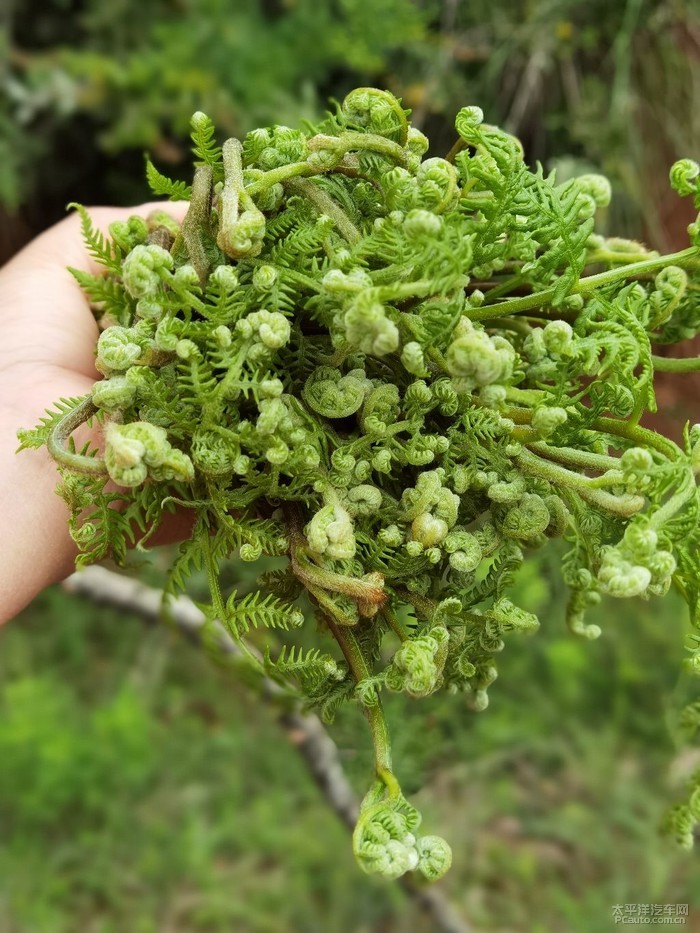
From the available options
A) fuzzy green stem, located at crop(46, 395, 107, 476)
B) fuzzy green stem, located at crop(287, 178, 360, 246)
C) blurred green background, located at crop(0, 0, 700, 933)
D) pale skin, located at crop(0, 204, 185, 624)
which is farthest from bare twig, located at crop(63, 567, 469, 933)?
fuzzy green stem, located at crop(287, 178, 360, 246)

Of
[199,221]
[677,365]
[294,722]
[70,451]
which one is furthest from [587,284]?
[294,722]

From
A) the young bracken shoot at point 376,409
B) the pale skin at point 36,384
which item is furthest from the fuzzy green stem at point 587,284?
the pale skin at point 36,384

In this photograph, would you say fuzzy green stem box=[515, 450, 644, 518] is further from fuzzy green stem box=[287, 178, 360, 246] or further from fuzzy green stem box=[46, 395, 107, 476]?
fuzzy green stem box=[46, 395, 107, 476]

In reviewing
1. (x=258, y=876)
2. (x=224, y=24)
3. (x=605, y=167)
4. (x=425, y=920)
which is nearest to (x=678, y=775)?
(x=425, y=920)

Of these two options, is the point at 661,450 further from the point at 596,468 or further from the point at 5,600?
the point at 5,600

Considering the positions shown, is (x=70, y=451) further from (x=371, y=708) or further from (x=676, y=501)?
(x=676, y=501)

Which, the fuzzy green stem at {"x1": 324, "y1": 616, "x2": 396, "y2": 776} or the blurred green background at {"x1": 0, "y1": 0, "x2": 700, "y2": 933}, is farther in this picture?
the blurred green background at {"x1": 0, "y1": 0, "x2": 700, "y2": 933}

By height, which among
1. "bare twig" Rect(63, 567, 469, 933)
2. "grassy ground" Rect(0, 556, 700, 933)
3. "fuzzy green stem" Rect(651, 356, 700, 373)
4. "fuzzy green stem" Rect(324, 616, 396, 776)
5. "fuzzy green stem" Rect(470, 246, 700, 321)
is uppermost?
"fuzzy green stem" Rect(470, 246, 700, 321)
